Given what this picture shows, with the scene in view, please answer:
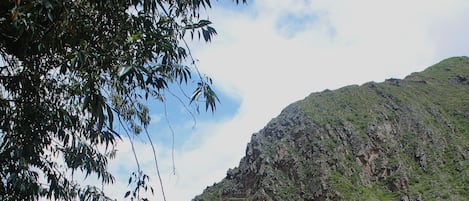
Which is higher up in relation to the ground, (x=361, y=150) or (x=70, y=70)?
(x=361, y=150)

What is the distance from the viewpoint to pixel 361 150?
62.2m

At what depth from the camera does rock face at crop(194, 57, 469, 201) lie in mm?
56625

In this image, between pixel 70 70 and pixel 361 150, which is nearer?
pixel 70 70

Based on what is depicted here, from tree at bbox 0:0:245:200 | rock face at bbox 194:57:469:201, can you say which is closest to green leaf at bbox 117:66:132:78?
tree at bbox 0:0:245:200

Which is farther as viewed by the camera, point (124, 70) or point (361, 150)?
point (361, 150)

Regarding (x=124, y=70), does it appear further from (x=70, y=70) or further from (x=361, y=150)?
(x=361, y=150)

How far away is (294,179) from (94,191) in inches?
2186

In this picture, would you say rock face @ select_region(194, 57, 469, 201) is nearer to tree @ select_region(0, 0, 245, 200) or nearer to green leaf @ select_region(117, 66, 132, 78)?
tree @ select_region(0, 0, 245, 200)

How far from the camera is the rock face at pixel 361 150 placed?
5662 cm

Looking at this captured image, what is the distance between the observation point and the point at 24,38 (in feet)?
13.5

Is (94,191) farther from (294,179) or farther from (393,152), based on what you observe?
(393,152)

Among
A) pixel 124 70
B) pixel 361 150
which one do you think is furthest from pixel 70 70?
pixel 361 150

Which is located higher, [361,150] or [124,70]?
[361,150]

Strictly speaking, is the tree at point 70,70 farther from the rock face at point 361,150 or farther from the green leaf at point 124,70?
the rock face at point 361,150
